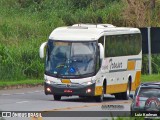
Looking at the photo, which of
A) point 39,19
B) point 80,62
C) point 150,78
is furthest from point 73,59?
point 39,19

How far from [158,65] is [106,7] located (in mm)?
10901

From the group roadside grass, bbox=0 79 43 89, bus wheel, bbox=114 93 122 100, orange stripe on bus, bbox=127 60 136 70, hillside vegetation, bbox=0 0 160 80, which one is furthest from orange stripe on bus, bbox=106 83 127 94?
hillside vegetation, bbox=0 0 160 80

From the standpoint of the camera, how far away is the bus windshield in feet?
117

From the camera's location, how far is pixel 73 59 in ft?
117

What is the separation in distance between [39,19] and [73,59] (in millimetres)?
25758

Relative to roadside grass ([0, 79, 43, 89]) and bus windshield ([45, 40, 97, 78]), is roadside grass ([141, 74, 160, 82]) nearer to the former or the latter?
roadside grass ([0, 79, 43, 89])

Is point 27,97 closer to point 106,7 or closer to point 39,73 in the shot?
point 39,73

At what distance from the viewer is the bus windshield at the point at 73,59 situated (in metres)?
35.6

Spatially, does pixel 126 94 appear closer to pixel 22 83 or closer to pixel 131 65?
pixel 131 65

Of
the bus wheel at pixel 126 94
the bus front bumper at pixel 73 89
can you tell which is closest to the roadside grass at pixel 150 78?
the bus wheel at pixel 126 94

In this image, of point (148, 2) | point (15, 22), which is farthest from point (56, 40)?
point (148, 2)

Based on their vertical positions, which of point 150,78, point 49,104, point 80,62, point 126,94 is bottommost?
point 150,78

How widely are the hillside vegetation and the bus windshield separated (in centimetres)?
1110

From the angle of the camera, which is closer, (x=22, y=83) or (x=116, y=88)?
(x=116, y=88)
